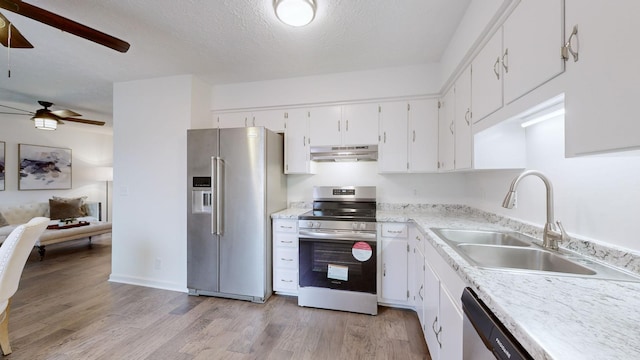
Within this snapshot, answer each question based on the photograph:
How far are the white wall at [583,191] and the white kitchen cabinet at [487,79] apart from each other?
1.19 feet

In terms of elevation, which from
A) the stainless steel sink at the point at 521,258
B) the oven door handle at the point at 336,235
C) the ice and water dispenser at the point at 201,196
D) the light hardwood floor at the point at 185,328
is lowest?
the light hardwood floor at the point at 185,328

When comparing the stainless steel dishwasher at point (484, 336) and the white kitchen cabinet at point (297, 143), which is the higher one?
the white kitchen cabinet at point (297, 143)

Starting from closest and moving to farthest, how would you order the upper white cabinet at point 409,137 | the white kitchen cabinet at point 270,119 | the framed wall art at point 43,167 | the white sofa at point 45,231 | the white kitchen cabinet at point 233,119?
the upper white cabinet at point 409,137, the white kitchen cabinet at point 270,119, the white kitchen cabinet at point 233,119, the white sofa at point 45,231, the framed wall art at point 43,167

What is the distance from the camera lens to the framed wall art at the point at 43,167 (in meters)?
4.59

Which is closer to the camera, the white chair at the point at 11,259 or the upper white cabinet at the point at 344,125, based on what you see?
the white chair at the point at 11,259

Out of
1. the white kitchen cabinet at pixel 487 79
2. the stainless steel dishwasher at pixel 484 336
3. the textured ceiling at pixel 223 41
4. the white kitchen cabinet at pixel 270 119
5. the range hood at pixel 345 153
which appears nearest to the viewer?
the stainless steel dishwasher at pixel 484 336

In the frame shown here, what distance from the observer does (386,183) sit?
3.02 metres

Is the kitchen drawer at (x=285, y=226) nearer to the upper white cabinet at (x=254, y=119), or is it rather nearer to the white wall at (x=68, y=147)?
the upper white cabinet at (x=254, y=119)

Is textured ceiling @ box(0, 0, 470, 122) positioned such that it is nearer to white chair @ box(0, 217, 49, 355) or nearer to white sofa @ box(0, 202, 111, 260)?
white chair @ box(0, 217, 49, 355)

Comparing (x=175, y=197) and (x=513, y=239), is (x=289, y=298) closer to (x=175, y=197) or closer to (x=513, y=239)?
(x=175, y=197)

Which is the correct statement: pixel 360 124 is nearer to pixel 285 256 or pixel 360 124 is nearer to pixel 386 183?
pixel 386 183

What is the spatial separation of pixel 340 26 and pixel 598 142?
72.7 inches

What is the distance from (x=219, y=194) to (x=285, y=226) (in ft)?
2.59

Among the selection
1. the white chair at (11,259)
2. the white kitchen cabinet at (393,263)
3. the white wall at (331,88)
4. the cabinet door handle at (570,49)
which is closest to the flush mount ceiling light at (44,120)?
the white wall at (331,88)
